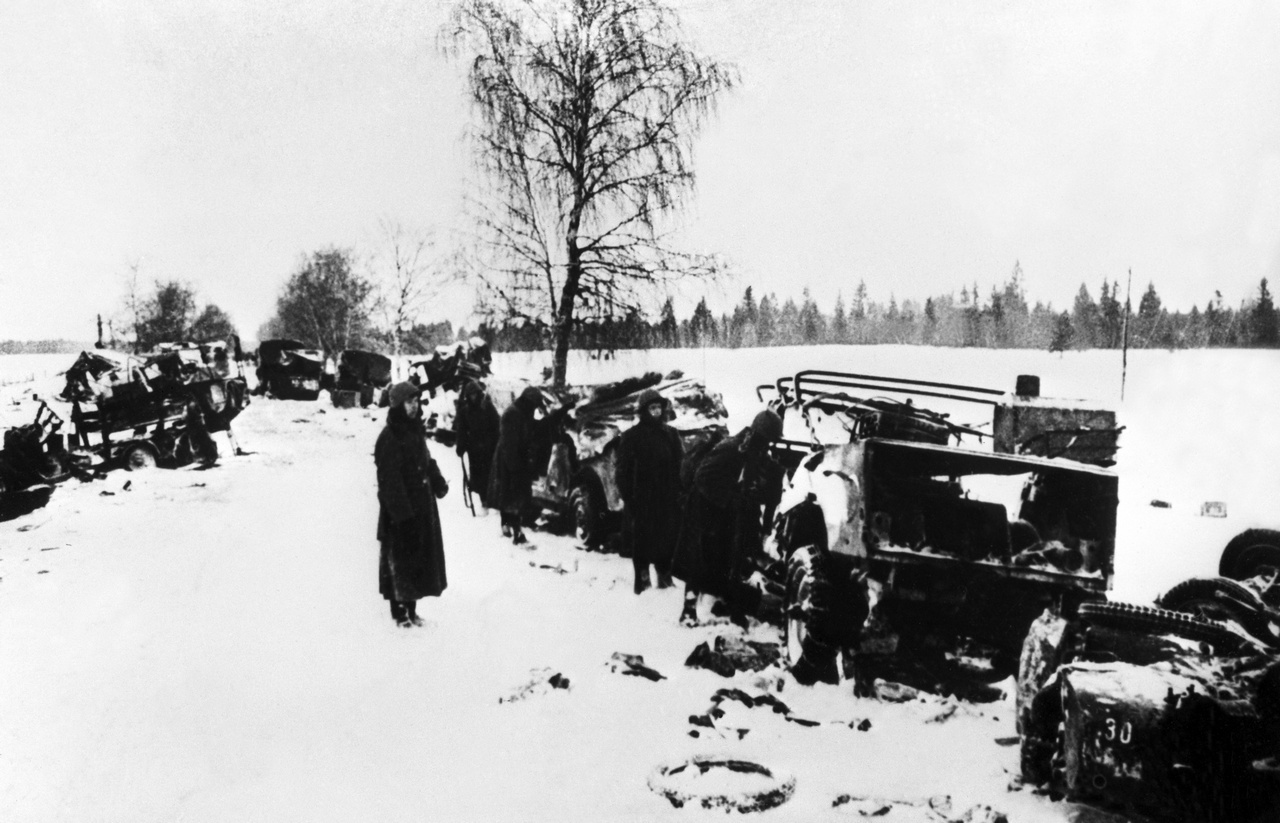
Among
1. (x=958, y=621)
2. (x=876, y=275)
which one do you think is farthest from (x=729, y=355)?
(x=958, y=621)

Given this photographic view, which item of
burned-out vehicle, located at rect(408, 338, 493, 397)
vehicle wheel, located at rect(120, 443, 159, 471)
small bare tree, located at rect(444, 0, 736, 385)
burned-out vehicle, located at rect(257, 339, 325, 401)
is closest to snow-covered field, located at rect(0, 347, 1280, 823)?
vehicle wheel, located at rect(120, 443, 159, 471)

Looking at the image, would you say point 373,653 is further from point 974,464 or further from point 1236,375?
point 1236,375

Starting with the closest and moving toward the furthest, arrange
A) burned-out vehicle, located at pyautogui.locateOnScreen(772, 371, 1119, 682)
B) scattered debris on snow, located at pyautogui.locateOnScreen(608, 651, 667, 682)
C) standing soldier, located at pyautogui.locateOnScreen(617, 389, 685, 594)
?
burned-out vehicle, located at pyautogui.locateOnScreen(772, 371, 1119, 682), scattered debris on snow, located at pyautogui.locateOnScreen(608, 651, 667, 682), standing soldier, located at pyautogui.locateOnScreen(617, 389, 685, 594)

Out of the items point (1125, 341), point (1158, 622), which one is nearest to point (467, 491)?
point (1125, 341)

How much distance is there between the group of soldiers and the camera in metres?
5.23

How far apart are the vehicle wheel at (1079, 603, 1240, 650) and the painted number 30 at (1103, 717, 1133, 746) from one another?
1.71ft

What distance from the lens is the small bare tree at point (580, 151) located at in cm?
873

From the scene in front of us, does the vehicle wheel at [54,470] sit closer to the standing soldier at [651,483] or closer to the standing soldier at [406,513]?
the standing soldier at [406,513]

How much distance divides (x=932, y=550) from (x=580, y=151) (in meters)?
7.68

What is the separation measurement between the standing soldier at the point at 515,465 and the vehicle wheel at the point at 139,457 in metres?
3.65

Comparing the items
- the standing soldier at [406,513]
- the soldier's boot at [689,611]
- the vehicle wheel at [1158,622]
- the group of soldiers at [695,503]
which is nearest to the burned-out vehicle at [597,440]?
the group of soldiers at [695,503]

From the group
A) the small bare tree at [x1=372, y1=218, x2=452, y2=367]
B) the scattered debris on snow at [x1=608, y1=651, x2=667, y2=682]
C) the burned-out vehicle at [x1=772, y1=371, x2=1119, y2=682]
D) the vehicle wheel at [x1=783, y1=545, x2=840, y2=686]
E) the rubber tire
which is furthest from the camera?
the small bare tree at [x1=372, y1=218, x2=452, y2=367]

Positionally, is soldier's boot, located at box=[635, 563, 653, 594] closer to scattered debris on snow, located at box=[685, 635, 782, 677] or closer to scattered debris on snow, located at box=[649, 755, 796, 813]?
scattered debris on snow, located at box=[685, 635, 782, 677]

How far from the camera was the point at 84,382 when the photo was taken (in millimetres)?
6422
